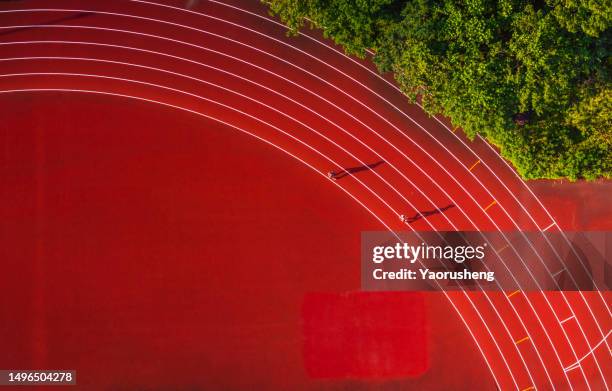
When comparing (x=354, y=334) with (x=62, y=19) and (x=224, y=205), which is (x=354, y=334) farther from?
(x=62, y=19)

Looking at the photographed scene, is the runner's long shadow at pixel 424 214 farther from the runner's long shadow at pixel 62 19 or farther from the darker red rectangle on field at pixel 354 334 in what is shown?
the runner's long shadow at pixel 62 19

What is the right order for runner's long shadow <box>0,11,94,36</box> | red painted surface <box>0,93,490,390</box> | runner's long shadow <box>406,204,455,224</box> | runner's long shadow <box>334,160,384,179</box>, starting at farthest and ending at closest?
1. runner's long shadow <box>406,204,455,224</box>
2. runner's long shadow <box>334,160,384,179</box>
3. red painted surface <box>0,93,490,390</box>
4. runner's long shadow <box>0,11,94,36</box>

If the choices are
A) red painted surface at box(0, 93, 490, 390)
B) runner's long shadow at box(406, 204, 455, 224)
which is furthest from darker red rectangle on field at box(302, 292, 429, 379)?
runner's long shadow at box(406, 204, 455, 224)

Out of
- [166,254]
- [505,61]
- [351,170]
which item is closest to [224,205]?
[166,254]

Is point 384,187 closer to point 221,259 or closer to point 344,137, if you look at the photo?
point 344,137

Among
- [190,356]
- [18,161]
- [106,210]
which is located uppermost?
[18,161]

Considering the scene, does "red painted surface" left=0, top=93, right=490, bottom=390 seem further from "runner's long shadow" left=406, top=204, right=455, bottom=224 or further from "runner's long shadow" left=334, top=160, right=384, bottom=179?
"runner's long shadow" left=406, top=204, right=455, bottom=224

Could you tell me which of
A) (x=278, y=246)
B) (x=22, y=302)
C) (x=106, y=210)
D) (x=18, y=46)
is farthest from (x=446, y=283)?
(x=18, y=46)

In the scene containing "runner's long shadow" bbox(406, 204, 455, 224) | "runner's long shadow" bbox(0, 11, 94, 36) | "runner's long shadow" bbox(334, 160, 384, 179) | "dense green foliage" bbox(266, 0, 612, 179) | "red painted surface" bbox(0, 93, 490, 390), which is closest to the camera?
"dense green foliage" bbox(266, 0, 612, 179)
